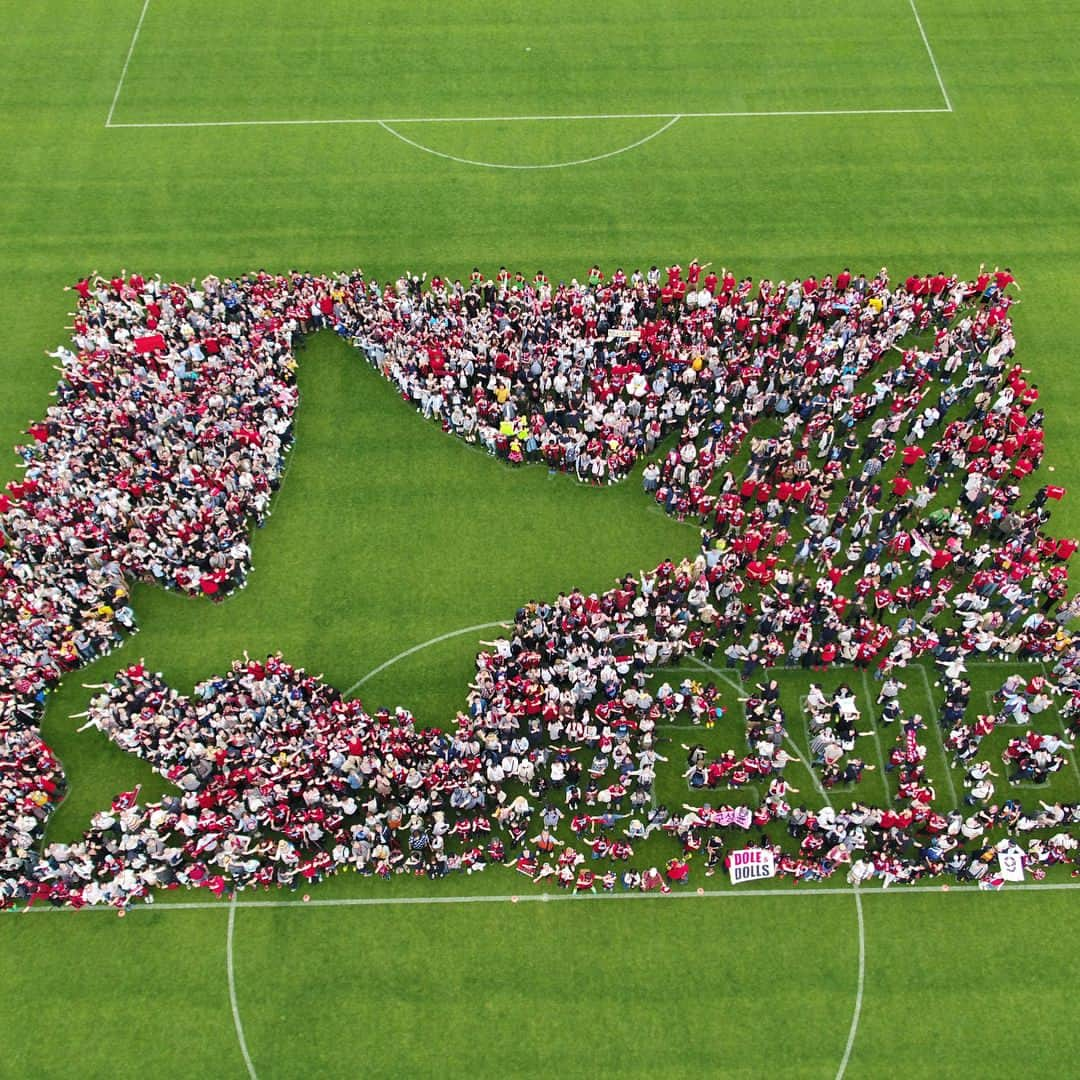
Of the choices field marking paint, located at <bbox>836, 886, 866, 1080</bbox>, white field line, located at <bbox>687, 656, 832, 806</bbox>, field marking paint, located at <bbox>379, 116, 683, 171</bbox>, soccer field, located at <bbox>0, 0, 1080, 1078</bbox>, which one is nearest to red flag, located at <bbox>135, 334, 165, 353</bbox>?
soccer field, located at <bbox>0, 0, 1080, 1078</bbox>

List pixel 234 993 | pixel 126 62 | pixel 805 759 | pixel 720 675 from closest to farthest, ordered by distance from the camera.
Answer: pixel 234 993, pixel 805 759, pixel 720 675, pixel 126 62

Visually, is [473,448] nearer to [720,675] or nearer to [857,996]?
[720,675]

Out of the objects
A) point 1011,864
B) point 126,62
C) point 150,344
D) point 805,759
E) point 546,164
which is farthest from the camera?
point 126,62

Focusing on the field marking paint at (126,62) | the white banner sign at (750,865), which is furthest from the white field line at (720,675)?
the field marking paint at (126,62)

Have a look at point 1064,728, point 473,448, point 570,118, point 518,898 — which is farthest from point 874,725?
point 570,118

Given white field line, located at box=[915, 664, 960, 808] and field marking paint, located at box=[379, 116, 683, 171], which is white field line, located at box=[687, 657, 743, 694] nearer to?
white field line, located at box=[915, 664, 960, 808]

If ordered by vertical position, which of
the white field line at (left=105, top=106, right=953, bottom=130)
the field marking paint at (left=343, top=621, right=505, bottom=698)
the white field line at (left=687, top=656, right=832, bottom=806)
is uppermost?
the white field line at (left=105, top=106, right=953, bottom=130)
